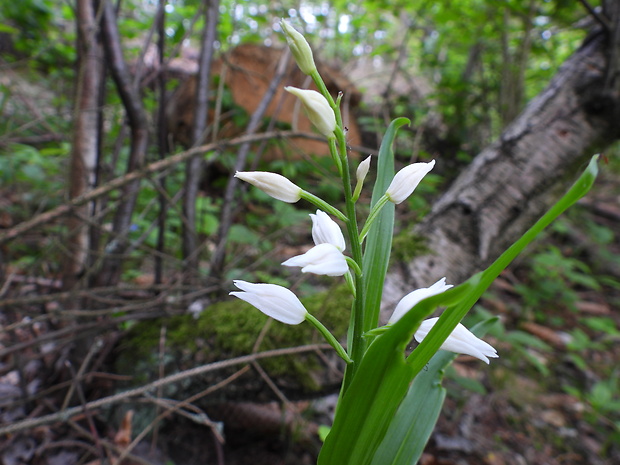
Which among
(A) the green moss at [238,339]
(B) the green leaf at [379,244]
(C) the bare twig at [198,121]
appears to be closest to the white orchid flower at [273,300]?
(B) the green leaf at [379,244]

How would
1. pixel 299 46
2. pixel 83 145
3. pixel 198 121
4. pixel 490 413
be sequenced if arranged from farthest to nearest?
pixel 490 413, pixel 198 121, pixel 83 145, pixel 299 46

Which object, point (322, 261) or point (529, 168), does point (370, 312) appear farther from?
point (529, 168)

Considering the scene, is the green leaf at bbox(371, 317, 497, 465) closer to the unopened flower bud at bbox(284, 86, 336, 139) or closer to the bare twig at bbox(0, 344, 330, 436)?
the unopened flower bud at bbox(284, 86, 336, 139)

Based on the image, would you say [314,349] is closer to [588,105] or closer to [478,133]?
[588,105]

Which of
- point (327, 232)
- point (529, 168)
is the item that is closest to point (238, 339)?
point (327, 232)

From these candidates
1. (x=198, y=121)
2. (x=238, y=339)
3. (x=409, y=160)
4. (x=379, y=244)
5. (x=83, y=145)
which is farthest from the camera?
(x=409, y=160)

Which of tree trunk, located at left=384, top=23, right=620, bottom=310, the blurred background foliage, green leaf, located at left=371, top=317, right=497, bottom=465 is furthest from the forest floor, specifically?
green leaf, located at left=371, top=317, right=497, bottom=465

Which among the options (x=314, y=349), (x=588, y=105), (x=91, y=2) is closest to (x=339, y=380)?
(x=314, y=349)
